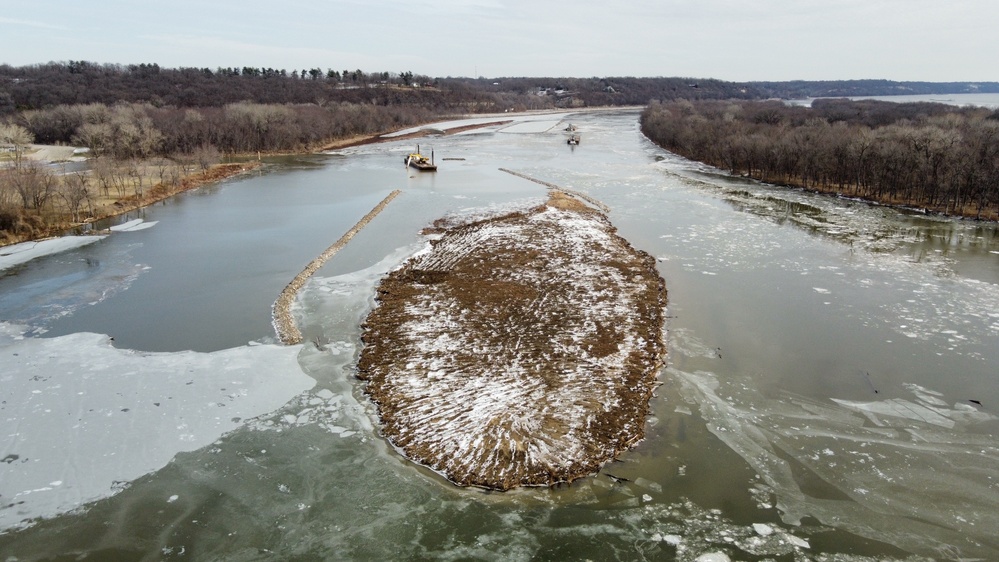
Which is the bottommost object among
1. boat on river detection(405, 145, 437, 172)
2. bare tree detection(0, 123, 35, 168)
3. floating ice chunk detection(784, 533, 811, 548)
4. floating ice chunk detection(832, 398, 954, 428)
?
floating ice chunk detection(784, 533, 811, 548)

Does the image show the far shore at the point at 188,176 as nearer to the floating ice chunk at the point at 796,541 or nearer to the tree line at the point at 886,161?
the floating ice chunk at the point at 796,541

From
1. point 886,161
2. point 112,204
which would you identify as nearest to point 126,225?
point 112,204

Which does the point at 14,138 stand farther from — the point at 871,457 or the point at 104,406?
the point at 871,457

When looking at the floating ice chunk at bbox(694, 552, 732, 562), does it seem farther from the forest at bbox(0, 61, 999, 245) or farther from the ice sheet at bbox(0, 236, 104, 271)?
the forest at bbox(0, 61, 999, 245)

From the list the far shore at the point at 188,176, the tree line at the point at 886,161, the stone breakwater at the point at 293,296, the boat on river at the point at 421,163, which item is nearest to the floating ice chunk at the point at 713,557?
the stone breakwater at the point at 293,296

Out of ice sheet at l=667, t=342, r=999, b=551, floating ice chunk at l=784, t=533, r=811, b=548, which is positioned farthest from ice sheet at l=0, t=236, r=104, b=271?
floating ice chunk at l=784, t=533, r=811, b=548
